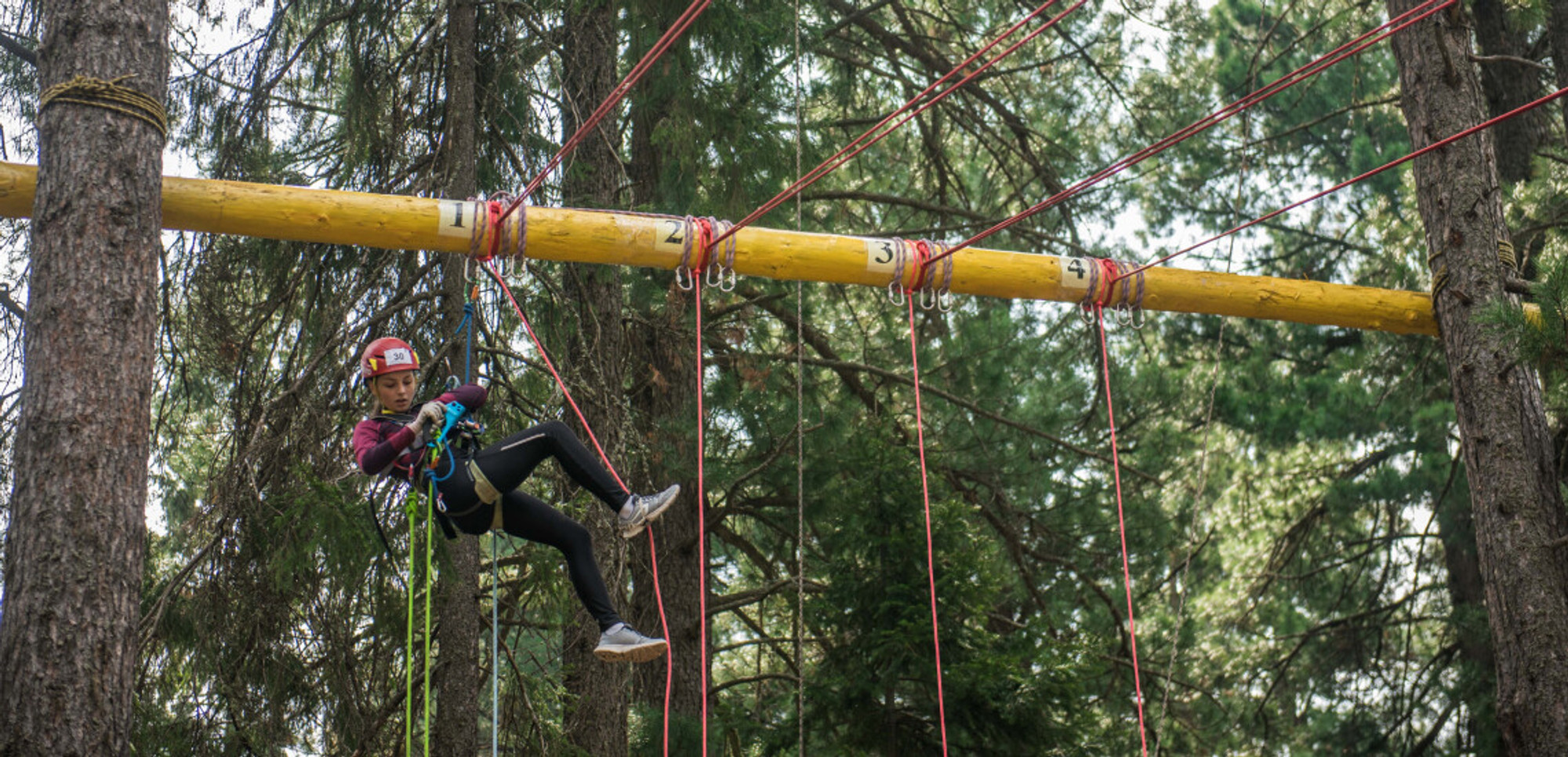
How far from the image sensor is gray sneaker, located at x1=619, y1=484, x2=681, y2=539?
5.04 metres

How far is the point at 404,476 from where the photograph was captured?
17.5 ft

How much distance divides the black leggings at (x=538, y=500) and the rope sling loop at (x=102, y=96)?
1.54 meters

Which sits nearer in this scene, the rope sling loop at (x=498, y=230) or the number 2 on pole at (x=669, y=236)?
the rope sling loop at (x=498, y=230)

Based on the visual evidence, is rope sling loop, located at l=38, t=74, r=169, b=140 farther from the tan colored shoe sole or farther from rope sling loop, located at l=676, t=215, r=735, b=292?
the tan colored shoe sole

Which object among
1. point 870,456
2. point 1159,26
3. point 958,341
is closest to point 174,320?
point 870,456

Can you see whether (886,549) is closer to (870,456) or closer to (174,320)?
(870,456)

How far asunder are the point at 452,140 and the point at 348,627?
2.36 metres

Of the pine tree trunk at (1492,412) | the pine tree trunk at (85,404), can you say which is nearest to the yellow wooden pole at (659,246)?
the pine tree trunk at (1492,412)

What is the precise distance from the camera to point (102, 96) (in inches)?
189

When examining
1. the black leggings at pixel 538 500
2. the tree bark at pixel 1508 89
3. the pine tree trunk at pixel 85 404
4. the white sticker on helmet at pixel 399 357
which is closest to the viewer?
the pine tree trunk at pixel 85 404

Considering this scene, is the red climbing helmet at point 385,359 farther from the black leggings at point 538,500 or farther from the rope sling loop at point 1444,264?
the rope sling loop at point 1444,264

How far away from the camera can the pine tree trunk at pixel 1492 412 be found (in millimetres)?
5852

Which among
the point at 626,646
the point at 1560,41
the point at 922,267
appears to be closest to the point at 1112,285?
the point at 922,267

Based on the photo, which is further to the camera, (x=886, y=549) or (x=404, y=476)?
(x=886, y=549)
